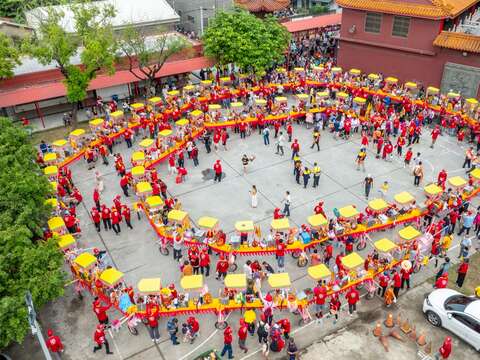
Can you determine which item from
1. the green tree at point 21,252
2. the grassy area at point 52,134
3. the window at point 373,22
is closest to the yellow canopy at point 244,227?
the green tree at point 21,252

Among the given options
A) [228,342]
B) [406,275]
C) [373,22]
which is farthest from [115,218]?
[373,22]

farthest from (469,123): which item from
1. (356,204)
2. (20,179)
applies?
(20,179)

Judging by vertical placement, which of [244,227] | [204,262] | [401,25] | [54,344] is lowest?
[54,344]

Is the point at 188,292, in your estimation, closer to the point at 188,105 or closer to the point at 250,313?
the point at 250,313

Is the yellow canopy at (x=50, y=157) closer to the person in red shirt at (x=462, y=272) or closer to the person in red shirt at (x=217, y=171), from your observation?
the person in red shirt at (x=217, y=171)

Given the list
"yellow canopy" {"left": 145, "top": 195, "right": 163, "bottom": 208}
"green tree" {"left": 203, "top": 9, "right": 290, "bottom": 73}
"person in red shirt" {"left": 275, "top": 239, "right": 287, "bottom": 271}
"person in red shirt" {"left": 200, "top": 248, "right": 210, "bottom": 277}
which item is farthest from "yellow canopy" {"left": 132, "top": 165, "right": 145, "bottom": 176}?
"green tree" {"left": 203, "top": 9, "right": 290, "bottom": 73}

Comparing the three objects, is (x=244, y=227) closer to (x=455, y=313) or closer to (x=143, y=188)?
(x=143, y=188)
